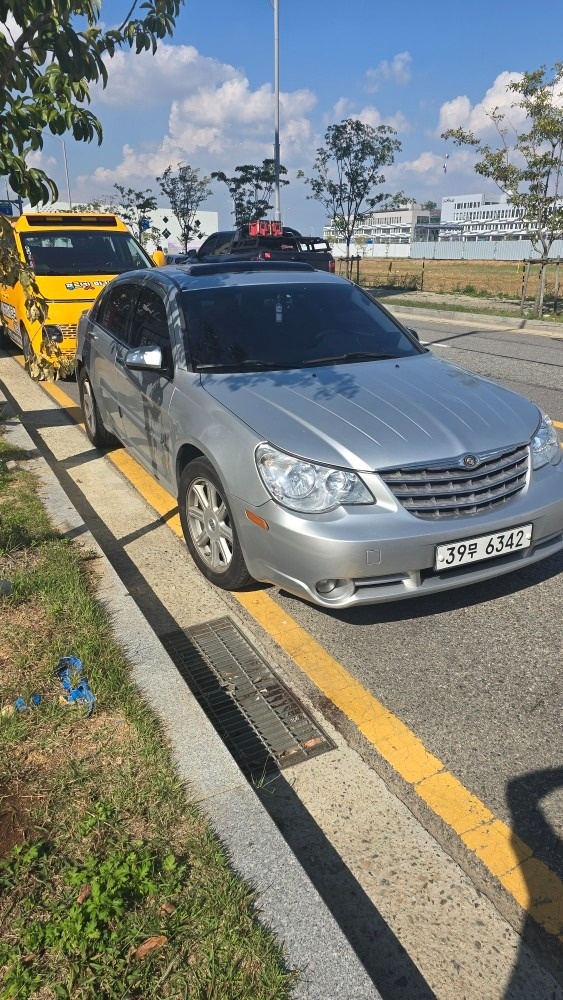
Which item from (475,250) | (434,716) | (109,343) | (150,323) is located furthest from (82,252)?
(475,250)

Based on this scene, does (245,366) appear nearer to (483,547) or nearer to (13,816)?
(483,547)

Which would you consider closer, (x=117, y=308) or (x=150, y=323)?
(x=150, y=323)

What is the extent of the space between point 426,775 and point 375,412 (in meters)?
1.65

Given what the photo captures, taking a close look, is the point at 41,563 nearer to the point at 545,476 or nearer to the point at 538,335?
the point at 545,476

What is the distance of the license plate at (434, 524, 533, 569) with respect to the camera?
3098 mm

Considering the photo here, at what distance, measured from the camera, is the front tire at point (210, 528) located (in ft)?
11.9

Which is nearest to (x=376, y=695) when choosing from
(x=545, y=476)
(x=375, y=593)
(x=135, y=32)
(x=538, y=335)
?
(x=375, y=593)

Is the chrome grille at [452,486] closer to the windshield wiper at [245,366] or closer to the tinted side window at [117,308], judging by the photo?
the windshield wiper at [245,366]

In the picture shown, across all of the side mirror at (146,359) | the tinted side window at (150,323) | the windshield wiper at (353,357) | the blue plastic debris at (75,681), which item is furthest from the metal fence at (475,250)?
the blue plastic debris at (75,681)

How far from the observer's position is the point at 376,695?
10.1 ft

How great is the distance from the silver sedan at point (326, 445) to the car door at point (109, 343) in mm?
429

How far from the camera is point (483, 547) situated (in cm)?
320

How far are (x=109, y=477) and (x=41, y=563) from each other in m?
2.09

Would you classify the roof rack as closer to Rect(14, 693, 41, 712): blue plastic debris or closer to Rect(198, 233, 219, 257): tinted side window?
Rect(14, 693, 41, 712): blue plastic debris
